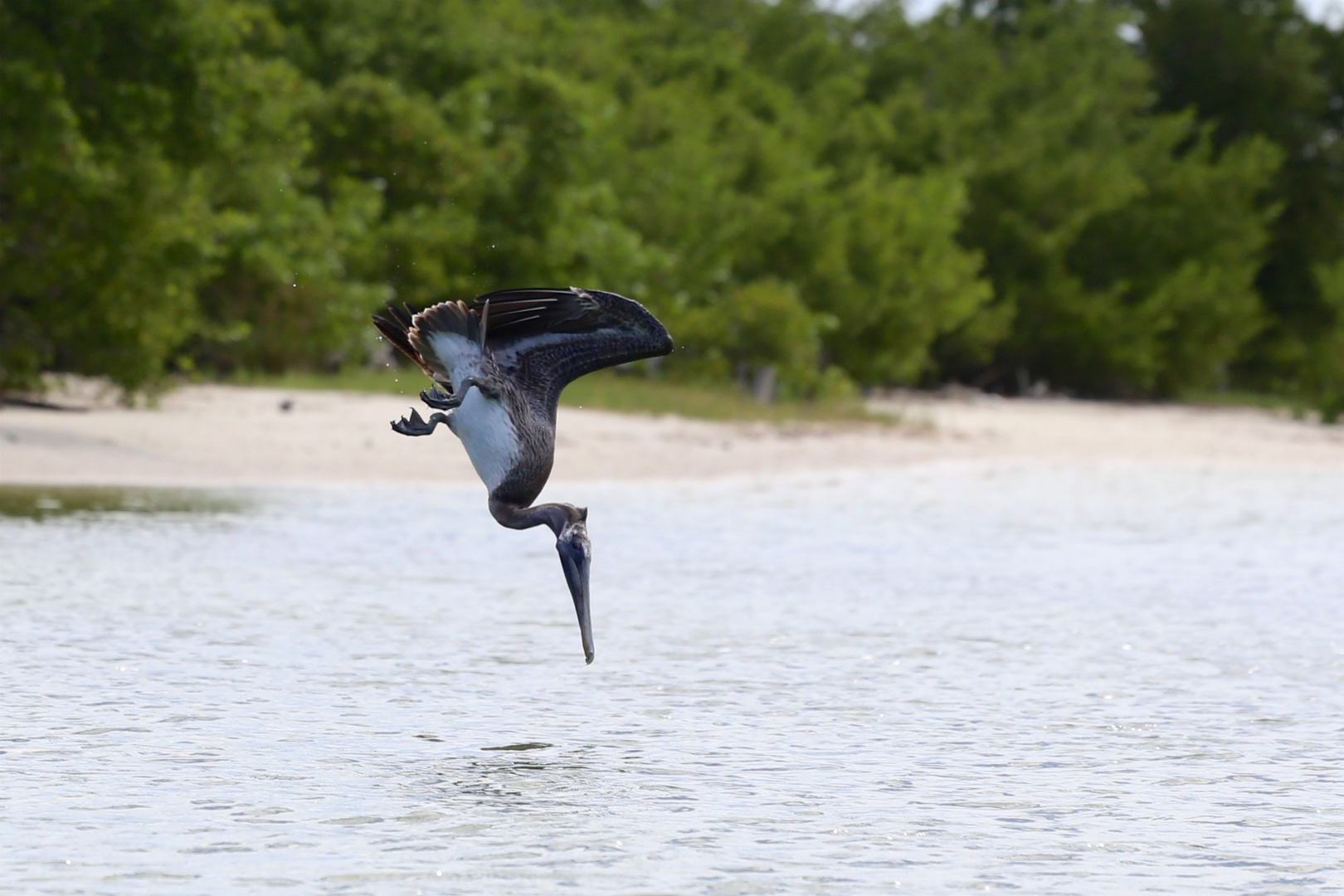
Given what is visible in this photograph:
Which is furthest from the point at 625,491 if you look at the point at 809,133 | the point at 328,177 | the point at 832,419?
the point at 809,133

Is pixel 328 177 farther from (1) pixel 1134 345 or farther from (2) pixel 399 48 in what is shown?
(1) pixel 1134 345

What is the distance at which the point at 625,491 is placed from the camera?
877 inches

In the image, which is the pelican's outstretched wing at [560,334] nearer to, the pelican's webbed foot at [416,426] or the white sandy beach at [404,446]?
the pelican's webbed foot at [416,426]

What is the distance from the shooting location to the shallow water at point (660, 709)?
7191mm

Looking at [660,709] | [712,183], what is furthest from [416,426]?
[712,183]

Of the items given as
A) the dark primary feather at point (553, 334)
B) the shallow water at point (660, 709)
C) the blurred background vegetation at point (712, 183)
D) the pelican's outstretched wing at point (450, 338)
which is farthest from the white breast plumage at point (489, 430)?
the blurred background vegetation at point (712, 183)

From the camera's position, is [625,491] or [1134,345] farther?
[1134,345]

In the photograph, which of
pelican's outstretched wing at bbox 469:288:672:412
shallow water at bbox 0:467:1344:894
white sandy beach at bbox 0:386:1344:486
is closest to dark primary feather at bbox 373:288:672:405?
pelican's outstretched wing at bbox 469:288:672:412

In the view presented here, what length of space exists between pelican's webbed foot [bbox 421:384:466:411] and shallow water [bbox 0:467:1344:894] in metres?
1.48

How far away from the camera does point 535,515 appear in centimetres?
853

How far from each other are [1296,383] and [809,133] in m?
11.6

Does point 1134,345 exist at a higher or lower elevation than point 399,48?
lower

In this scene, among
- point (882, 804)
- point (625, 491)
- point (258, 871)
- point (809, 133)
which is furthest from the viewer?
point (809, 133)

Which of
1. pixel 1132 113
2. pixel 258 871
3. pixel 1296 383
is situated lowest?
pixel 258 871
